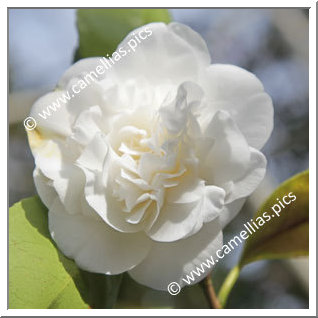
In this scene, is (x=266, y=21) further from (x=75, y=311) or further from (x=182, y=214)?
(x=75, y=311)

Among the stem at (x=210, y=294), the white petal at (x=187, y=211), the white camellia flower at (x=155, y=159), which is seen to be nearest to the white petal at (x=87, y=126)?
the white camellia flower at (x=155, y=159)

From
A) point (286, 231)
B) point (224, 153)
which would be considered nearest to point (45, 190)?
point (224, 153)

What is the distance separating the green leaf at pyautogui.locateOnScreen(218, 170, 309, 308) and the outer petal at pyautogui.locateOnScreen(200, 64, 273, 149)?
0.10 m

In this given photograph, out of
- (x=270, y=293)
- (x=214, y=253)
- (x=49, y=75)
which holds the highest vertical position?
(x=49, y=75)

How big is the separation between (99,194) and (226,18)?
1.04 feet

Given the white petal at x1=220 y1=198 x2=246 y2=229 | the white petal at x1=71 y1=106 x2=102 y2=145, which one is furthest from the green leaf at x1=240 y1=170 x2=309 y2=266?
the white petal at x1=71 y1=106 x2=102 y2=145

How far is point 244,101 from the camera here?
22.2 inches

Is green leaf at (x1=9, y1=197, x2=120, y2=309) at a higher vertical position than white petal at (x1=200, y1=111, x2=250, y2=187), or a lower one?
lower

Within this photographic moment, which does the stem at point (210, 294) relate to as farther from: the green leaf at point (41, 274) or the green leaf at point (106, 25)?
the green leaf at point (106, 25)

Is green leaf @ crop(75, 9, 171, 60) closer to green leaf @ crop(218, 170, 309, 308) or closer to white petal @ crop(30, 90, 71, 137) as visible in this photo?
white petal @ crop(30, 90, 71, 137)

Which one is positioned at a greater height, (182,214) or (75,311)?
(182,214)

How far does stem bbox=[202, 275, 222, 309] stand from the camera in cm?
59
